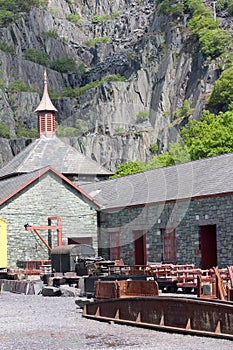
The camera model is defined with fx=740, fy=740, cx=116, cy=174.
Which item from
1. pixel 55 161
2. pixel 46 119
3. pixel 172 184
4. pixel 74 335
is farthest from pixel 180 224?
pixel 46 119

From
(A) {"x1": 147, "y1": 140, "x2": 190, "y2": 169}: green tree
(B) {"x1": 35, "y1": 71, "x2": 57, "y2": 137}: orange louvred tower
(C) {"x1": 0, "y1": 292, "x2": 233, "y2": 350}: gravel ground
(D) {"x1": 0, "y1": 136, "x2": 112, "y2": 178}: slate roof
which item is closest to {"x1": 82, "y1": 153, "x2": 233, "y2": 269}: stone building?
(D) {"x1": 0, "y1": 136, "x2": 112, "y2": 178}: slate roof

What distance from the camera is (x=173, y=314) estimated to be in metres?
13.3

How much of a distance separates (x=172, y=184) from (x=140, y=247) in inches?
123

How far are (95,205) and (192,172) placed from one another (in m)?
5.48

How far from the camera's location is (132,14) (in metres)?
136

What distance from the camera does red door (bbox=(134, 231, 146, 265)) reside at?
3084 centimetres

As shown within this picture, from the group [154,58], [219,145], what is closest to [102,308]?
[219,145]

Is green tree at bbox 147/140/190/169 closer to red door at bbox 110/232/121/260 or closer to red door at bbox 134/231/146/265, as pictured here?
red door at bbox 110/232/121/260

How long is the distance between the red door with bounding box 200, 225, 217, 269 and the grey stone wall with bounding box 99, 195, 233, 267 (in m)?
0.19

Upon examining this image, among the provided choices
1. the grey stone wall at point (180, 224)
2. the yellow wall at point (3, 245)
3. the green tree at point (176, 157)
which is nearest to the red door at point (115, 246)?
the grey stone wall at point (180, 224)

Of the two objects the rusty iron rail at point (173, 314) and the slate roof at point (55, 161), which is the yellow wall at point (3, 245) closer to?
the slate roof at point (55, 161)

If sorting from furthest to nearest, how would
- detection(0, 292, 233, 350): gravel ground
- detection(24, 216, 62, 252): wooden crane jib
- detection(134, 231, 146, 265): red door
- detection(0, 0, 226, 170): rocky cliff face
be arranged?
detection(0, 0, 226, 170): rocky cliff face, detection(24, 216, 62, 252): wooden crane jib, detection(134, 231, 146, 265): red door, detection(0, 292, 233, 350): gravel ground

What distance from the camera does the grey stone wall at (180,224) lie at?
26.0 metres

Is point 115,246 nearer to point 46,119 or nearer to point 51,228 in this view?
point 51,228
